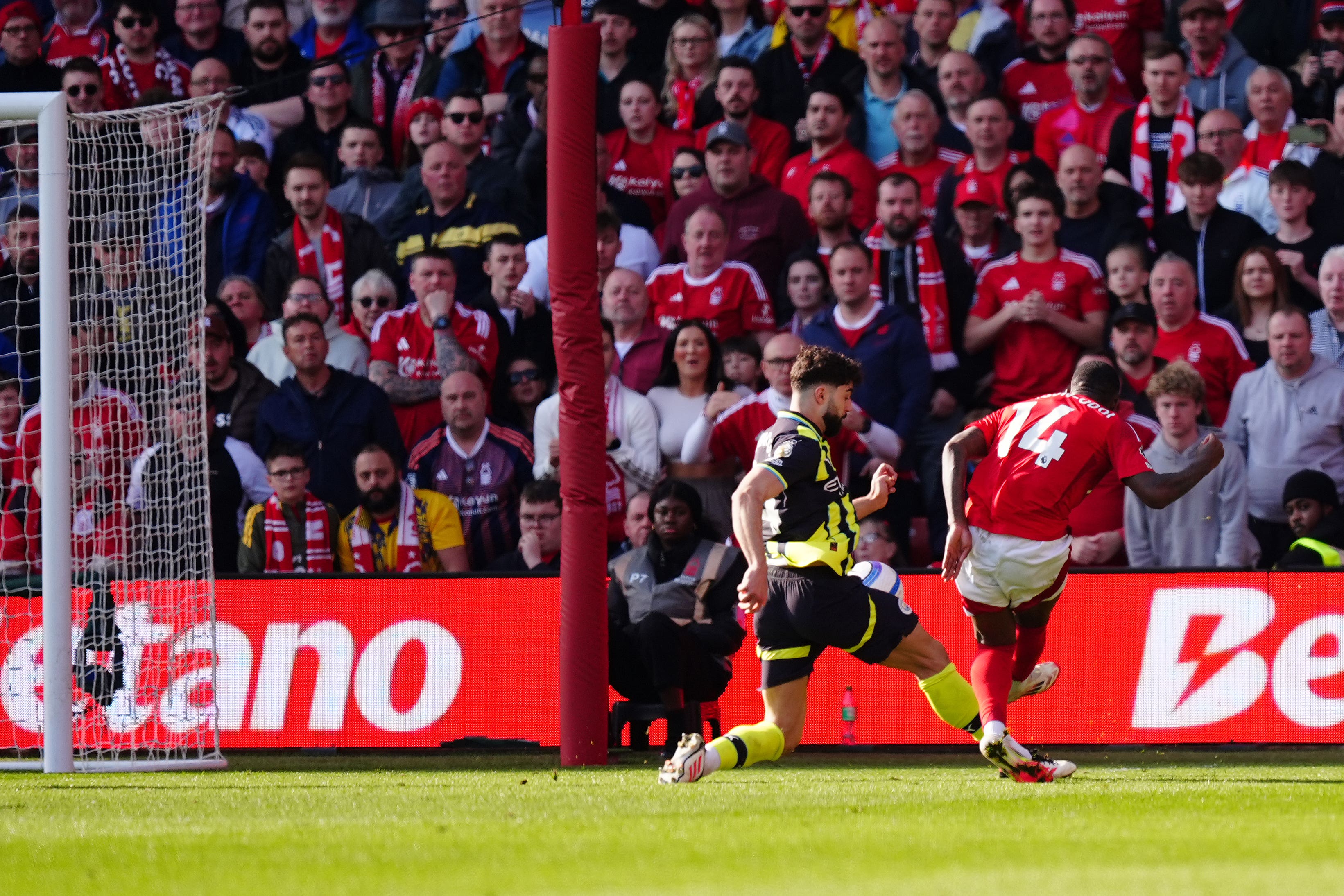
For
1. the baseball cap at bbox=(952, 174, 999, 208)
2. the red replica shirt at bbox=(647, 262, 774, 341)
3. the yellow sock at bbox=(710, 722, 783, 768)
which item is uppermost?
the baseball cap at bbox=(952, 174, 999, 208)

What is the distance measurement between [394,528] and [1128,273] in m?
5.16

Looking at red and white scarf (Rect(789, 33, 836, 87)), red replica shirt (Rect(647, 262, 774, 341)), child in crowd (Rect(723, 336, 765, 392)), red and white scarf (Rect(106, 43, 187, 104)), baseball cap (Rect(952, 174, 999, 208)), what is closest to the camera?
child in crowd (Rect(723, 336, 765, 392))

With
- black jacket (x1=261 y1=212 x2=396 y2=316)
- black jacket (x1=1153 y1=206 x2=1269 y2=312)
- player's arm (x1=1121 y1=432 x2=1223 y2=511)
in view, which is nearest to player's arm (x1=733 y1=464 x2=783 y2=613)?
player's arm (x1=1121 y1=432 x2=1223 y2=511)

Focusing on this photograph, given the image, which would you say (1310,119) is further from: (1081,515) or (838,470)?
(838,470)

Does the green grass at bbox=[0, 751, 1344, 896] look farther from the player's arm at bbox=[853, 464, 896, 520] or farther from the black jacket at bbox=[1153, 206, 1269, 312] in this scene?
the black jacket at bbox=[1153, 206, 1269, 312]

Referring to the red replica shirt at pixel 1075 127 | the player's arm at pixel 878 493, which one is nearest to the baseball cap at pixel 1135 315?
the red replica shirt at pixel 1075 127

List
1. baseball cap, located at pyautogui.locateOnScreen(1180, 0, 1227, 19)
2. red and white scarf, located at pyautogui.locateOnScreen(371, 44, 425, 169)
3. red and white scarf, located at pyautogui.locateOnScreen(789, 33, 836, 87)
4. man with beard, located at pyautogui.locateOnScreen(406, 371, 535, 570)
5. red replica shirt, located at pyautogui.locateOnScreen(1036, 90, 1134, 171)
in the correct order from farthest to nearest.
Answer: red and white scarf, located at pyautogui.locateOnScreen(371, 44, 425, 169), red and white scarf, located at pyautogui.locateOnScreen(789, 33, 836, 87), red replica shirt, located at pyautogui.locateOnScreen(1036, 90, 1134, 171), baseball cap, located at pyautogui.locateOnScreen(1180, 0, 1227, 19), man with beard, located at pyautogui.locateOnScreen(406, 371, 535, 570)

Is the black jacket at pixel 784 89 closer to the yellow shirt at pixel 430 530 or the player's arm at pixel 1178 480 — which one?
the yellow shirt at pixel 430 530

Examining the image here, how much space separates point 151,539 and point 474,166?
4.45 metres

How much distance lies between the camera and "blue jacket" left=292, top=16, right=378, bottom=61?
49.4ft

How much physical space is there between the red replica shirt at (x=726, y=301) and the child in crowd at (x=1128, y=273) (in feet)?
7.72

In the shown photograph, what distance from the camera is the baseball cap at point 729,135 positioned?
1288 centimetres

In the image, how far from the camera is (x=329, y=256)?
13797 mm

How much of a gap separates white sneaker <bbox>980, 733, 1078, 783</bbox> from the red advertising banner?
244cm
